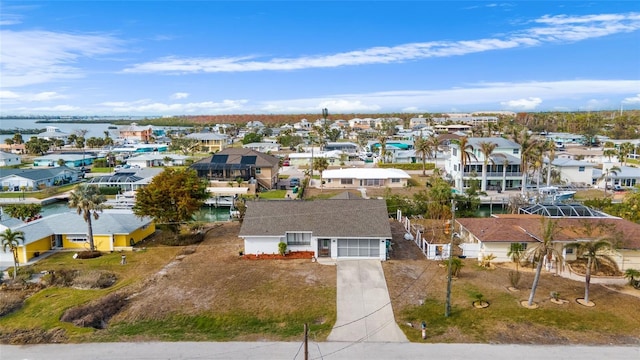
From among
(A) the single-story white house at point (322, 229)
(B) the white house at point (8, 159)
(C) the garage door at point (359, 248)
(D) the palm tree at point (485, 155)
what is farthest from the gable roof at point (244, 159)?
(B) the white house at point (8, 159)

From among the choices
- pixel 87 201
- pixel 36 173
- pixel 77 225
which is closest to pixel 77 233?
pixel 77 225

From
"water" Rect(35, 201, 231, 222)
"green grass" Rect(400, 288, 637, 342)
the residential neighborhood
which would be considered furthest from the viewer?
"water" Rect(35, 201, 231, 222)

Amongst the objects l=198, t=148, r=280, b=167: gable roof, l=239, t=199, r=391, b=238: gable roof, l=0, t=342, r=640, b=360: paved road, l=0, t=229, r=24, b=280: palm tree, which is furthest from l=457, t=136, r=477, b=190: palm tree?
l=0, t=229, r=24, b=280: palm tree

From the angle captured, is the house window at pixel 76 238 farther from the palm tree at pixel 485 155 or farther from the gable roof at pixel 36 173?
the palm tree at pixel 485 155

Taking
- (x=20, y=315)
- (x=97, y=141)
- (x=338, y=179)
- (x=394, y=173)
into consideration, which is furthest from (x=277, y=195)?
(x=97, y=141)

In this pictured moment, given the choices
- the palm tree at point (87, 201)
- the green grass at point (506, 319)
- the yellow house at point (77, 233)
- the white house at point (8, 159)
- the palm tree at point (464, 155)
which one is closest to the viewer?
the green grass at point (506, 319)

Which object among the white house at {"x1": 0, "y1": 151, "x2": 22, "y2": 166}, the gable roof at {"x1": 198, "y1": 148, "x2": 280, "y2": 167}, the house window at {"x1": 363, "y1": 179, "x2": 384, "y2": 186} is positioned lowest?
the house window at {"x1": 363, "y1": 179, "x2": 384, "y2": 186}

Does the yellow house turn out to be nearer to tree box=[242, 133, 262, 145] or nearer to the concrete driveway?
the concrete driveway
